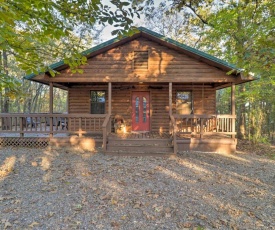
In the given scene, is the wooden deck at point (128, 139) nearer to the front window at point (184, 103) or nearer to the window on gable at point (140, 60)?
the front window at point (184, 103)

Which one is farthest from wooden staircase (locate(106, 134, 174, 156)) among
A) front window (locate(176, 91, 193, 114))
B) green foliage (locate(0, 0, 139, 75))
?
green foliage (locate(0, 0, 139, 75))

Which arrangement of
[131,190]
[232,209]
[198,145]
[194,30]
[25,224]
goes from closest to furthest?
[25,224] → [232,209] → [131,190] → [198,145] → [194,30]

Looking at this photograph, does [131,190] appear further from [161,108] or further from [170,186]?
[161,108]

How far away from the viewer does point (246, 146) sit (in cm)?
1092

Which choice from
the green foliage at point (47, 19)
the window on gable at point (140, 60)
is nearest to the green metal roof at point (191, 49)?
the window on gable at point (140, 60)

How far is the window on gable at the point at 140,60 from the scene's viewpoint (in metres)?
9.70

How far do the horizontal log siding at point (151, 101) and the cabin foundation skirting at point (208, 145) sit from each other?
264cm

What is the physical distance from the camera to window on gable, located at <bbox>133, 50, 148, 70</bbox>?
31.8ft

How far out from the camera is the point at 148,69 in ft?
31.6

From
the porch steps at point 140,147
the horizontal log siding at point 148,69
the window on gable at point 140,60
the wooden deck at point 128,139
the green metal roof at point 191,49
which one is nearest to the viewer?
the porch steps at point 140,147

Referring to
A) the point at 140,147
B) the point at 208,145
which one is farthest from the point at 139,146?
the point at 208,145

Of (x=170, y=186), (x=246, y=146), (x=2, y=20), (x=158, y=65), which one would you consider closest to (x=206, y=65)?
(x=158, y=65)

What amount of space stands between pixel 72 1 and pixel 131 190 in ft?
13.2

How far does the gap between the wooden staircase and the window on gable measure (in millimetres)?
3335
